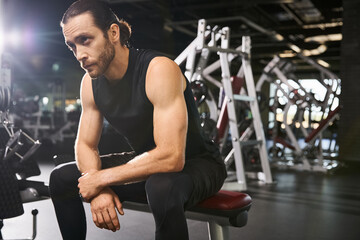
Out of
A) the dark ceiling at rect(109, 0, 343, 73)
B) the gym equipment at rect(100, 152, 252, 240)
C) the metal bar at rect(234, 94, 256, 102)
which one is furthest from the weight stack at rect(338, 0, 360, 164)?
the gym equipment at rect(100, 152, 252, 240)

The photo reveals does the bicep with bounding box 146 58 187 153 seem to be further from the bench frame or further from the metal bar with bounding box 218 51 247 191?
the metal bar with bounding box 218 51 247 191

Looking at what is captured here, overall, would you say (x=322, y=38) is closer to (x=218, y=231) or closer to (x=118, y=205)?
(x=218, y=231)

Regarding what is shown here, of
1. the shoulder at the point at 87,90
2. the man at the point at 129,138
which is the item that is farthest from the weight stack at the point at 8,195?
the shoulder at the point at 87,90

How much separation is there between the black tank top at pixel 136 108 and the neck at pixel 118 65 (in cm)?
2

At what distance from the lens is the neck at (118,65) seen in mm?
1182

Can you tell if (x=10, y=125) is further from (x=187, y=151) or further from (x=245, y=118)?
(x=245, y=118)

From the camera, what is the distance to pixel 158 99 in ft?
3.52

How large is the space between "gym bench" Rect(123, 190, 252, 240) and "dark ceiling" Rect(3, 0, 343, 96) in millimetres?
4859

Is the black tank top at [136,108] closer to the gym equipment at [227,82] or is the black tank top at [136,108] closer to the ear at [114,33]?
the ear at [114,33]

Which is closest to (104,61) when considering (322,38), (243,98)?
(243,98)

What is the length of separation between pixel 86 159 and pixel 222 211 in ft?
1.44

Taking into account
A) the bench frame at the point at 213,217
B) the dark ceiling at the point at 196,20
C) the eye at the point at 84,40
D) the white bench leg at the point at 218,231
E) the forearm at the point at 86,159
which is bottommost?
the white bench leg at the point at 218,231

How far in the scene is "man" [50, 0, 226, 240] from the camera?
103cm

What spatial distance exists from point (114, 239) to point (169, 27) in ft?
22.8
